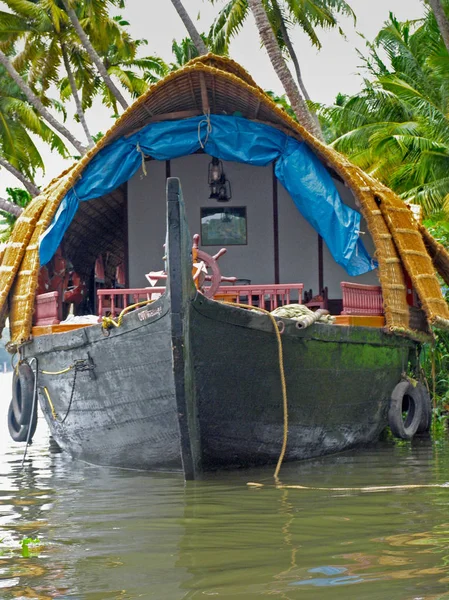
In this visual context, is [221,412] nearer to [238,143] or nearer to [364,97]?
[238,143]

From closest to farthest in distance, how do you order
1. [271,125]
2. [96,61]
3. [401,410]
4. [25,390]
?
[25,390]
[401,410]
[271,125]
[96,61]

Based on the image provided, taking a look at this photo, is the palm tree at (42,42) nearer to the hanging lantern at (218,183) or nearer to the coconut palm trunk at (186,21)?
the coconut palm trunk at (186,21)

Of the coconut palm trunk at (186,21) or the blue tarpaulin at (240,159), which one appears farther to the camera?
the coconut palm trunk at (186,21)

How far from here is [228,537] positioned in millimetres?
4633

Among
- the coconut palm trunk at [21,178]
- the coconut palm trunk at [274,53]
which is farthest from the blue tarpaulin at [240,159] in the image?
the coconut palm trunk at [21,178]

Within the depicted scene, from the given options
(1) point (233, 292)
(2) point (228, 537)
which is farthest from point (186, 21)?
(2) point (228, 537)

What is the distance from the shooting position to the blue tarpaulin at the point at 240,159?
346 inches

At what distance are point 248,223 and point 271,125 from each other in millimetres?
2215

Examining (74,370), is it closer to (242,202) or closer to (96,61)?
(242,202)

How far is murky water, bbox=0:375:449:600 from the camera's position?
3.70 metres

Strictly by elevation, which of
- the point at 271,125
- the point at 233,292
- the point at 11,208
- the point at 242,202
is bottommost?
the point at 233,292

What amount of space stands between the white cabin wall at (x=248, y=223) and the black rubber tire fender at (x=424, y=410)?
211cm

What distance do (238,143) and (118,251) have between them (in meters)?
3.96

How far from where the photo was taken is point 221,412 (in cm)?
666
